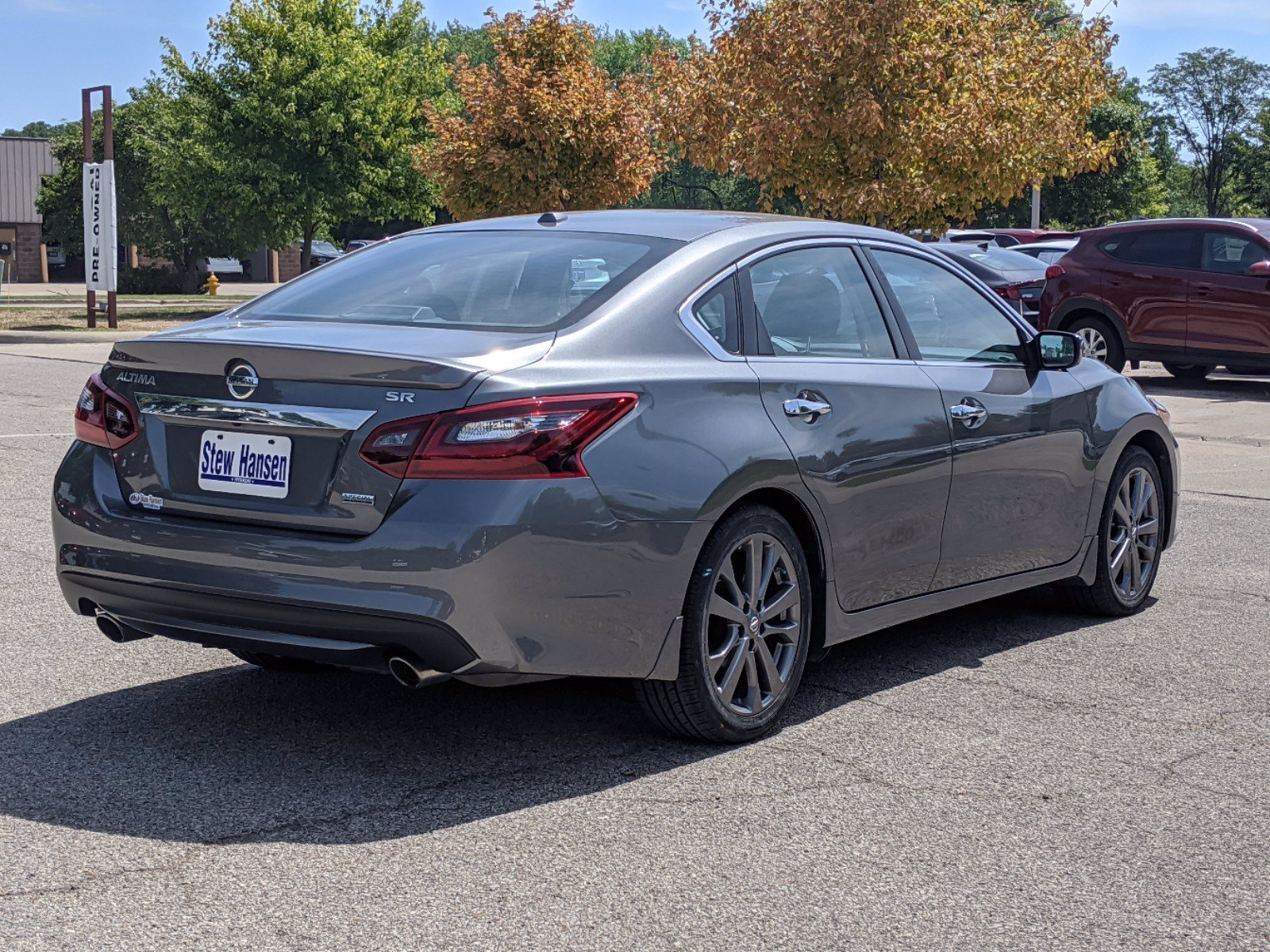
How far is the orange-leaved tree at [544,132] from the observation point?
28719 millimetres

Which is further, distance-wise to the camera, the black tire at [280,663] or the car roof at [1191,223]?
the car roof at [1191,223]

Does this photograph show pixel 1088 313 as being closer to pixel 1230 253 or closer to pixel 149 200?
pixel 1230 253

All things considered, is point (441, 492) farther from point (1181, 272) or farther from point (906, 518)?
point (1181, 272)

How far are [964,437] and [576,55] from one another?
25266mm

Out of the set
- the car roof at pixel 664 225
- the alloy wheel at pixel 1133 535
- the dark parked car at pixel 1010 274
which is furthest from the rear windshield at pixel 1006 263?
the car roof at pixel 664 225

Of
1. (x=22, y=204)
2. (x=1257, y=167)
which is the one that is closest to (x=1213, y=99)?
(x=1257, y=167)

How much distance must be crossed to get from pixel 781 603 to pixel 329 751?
138cm

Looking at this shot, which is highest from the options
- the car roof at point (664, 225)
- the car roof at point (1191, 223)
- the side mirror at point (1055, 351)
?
the car roof at point (1191, 223)

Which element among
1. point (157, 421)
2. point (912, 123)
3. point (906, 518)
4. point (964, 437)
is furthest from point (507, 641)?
point (912, 123)

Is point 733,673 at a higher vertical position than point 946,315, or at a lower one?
lower

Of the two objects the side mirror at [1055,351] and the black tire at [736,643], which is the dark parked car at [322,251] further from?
the black tire at [736,643]

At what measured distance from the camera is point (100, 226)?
28078mm

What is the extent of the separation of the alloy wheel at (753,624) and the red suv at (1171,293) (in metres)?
13.7

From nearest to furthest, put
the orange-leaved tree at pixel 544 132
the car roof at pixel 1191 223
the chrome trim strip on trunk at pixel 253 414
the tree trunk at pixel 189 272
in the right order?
the chrome trim strip on trunk at pixel 253 414 < the car roof at pixel 1191 223 < the orange-leaved tree at pixel 544 132 < the tree trunk at pixel 189 272
